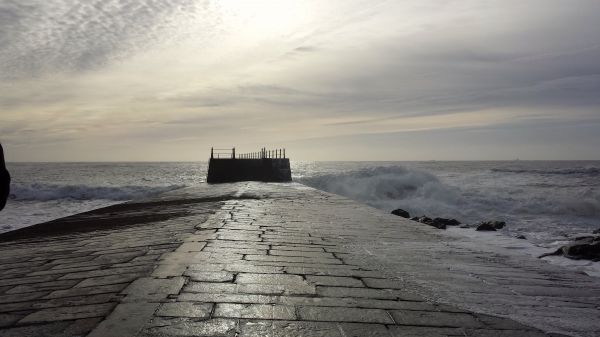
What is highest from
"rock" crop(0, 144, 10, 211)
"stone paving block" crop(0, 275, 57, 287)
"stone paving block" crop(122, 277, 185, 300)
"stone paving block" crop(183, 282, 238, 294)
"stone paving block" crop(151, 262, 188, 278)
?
"rock" crop(0, 144, 10, 211)

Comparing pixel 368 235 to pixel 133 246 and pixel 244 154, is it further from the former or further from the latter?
pixel 244 154

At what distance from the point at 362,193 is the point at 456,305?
85.3ft

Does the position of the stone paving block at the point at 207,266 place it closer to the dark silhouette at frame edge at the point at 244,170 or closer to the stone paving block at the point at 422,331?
the stone paving block at the point at 422,331

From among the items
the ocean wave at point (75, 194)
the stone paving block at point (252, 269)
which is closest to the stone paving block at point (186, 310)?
the stone paving block at point (252, 269)

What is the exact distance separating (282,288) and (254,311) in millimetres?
605

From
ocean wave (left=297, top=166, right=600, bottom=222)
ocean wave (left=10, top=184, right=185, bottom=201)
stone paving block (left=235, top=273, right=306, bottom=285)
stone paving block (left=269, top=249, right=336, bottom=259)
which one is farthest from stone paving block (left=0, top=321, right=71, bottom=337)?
ocean wave (left=10, top=184, right=185, bottom=201)

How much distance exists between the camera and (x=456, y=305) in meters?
3.24

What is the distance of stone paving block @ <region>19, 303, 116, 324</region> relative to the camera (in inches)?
108

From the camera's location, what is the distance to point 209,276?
146 inches

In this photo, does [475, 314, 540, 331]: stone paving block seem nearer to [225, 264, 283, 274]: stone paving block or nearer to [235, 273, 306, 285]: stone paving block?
[235, 273, 306, 285]: stone paving block

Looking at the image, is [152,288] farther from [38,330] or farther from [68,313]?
[38,330]

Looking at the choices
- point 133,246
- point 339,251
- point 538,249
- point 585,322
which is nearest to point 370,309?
point 585,322

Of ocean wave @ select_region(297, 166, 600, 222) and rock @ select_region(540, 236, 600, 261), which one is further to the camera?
ocean wave @ select_region(297, 166, 600, 222)

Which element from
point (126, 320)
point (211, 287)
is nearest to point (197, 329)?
point (126, 320)
